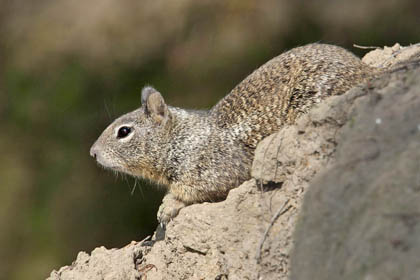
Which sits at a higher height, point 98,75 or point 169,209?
point 98,75

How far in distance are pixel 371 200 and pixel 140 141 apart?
2.54 meters

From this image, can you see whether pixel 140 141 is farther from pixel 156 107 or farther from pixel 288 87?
pixel 288 87

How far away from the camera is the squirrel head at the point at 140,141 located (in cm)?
511

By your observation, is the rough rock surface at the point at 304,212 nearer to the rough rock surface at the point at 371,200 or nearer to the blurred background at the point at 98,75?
the rough rock surface at the point at 371,200

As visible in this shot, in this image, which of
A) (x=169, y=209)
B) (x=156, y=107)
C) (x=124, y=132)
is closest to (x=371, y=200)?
(x=169, y=209)

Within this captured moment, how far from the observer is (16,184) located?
31.3 feet

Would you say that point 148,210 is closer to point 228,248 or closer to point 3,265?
point 3,265

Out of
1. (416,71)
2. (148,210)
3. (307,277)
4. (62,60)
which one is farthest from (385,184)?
(62,60)

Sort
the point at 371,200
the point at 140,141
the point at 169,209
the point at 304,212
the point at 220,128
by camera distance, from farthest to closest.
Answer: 1. the point at 140,141
2. the point at 220,128
3. the point at 169,209
4. the point at 304,212
5. the point at 371,200

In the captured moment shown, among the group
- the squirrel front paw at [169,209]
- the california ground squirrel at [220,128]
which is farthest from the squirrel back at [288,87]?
the squirrel front paw at [169,209]

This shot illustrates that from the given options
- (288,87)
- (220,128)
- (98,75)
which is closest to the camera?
(288,87)

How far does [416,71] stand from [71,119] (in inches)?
244

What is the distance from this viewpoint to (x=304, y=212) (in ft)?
10.7

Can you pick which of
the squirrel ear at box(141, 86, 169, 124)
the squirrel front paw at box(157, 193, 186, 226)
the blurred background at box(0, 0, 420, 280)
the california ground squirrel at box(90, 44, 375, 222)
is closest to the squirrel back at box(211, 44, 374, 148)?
the california ground squirrel at box(90, 44, 375, 222)
